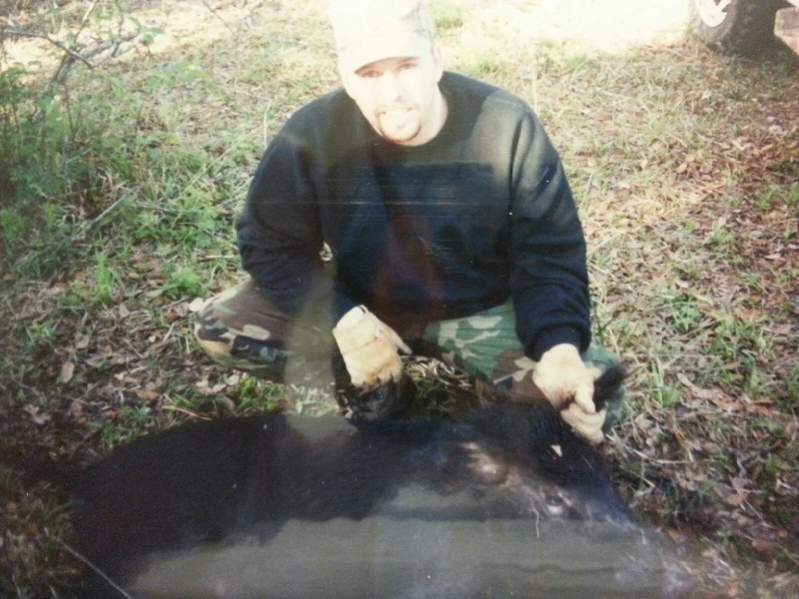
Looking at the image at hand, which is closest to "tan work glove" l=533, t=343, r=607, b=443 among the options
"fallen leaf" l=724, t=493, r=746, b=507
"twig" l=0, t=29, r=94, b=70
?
"fallen leaf" l=724, t=493, r=746, b=507

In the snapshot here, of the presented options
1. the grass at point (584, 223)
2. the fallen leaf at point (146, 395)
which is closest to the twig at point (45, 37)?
the grass at point (584, 223)

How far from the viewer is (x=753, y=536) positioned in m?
1.31

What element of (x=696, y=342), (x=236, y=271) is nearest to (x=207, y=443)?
(x=236, y=271)

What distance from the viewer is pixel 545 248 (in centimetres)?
144

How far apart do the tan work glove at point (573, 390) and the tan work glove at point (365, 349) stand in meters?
0.34

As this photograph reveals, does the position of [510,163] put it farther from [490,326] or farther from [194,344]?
[194,344]

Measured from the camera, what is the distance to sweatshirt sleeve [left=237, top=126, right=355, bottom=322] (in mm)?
1383

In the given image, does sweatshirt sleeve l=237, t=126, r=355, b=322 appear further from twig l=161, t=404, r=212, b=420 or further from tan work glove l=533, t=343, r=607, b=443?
tan work glove l=533, t=343, r=607, b=443

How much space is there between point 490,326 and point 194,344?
0.66m

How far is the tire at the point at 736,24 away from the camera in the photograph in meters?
1.38

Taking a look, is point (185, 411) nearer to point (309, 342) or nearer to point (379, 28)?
point (309, 342)

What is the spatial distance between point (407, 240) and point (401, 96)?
11.6 inches

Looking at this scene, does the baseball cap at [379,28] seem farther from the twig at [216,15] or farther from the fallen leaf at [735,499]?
the fallen leaf at [735,499]

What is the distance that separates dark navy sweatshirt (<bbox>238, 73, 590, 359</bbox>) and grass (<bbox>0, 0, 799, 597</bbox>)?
0.08 m
